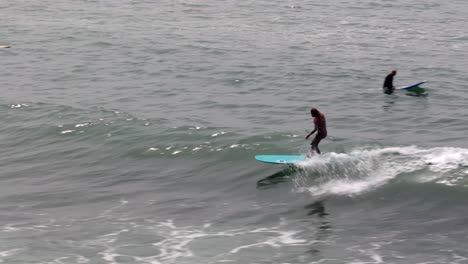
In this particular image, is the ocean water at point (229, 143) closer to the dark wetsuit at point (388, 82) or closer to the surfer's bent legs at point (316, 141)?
the surfer's bent legs at point (316, 141)

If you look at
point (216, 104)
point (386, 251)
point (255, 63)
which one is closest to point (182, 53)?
point (255, 63)

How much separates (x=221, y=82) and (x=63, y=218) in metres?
21.2

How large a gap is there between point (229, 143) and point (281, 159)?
4237mm

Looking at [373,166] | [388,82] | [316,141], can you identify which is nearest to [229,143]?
[316,141]

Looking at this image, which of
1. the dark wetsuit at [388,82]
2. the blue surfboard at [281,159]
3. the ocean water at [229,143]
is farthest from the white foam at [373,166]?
the dark wetsuit at [388,82]

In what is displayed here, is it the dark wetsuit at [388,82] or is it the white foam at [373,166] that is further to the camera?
the dark wetsuit at [388,82]

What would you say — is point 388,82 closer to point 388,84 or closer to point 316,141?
point 388,84

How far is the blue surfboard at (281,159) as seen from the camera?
27.1 metres

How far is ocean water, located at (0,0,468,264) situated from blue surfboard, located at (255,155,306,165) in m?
0.28

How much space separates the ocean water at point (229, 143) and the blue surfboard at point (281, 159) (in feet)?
0.92

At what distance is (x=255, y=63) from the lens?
48688 mm

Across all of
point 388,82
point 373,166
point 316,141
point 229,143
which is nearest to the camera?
point 316,141

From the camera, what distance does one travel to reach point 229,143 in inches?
1227

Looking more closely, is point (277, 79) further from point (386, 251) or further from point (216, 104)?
point (386, 251)
